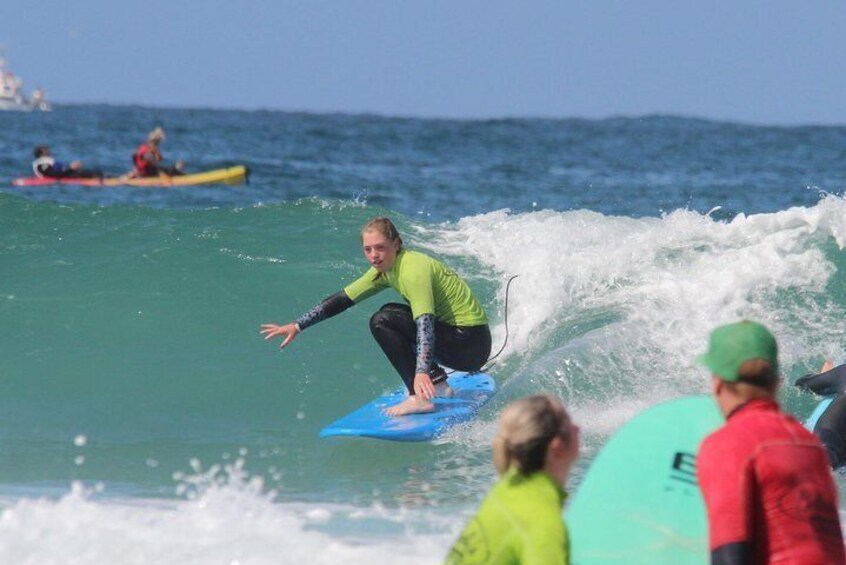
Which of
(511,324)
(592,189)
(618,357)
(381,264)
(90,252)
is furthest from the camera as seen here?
(592,189)

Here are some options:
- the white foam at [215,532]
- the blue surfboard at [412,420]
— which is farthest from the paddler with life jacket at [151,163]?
the white foam at [215,532]

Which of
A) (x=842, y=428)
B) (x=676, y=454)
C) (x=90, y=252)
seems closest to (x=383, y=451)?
(x=842, y=428)

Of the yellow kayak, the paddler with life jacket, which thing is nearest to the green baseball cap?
the yellow kayak

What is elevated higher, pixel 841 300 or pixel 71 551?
pixel 841 300

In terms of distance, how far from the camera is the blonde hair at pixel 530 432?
2.96 metres

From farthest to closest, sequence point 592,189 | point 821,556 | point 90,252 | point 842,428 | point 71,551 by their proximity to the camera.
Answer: point 592,189 < point 90,252 < point 842,428 < point 71,551 < point 821,556

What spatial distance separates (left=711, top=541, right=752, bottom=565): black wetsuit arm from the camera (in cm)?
298

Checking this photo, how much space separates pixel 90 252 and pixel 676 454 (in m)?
10.4

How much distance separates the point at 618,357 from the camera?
945 cm

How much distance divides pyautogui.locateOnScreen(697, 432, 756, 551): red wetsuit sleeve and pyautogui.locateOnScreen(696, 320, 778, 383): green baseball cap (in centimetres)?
16

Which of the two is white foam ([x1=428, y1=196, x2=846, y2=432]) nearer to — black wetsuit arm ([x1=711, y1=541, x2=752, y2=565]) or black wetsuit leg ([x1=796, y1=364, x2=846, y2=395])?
black wetsuit leg ([x1=796, y1=364, x2=846, y2=395])

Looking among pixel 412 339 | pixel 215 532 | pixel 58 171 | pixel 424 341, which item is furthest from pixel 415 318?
pixel 58 171

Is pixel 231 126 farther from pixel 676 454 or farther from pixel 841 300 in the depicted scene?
pixel 676 454

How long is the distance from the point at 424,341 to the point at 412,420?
537 mm
